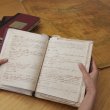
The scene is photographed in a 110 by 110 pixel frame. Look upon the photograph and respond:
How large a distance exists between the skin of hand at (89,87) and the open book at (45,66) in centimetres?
3

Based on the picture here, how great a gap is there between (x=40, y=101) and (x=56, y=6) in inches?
30.6

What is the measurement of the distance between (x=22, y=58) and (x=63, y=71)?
6.8 inches

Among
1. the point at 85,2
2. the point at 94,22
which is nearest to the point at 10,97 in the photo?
the point at 94,22

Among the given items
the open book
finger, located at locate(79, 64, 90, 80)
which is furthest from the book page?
finger, located at locate(79, 64, 90, 80)

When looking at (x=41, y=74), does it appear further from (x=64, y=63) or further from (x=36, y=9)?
(x=36, y=9)

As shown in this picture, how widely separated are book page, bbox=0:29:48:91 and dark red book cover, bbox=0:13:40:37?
0.18m

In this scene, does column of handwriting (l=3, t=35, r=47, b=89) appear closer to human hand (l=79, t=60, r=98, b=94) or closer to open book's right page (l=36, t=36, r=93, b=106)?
open book's right page (l=36, t=36, r=93, b=106)

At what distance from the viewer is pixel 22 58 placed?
0.97 meters

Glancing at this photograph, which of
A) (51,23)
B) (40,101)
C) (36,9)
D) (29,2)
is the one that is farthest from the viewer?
(29,2)

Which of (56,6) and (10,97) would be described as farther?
(56,6)

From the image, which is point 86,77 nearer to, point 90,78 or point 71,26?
point 90,78

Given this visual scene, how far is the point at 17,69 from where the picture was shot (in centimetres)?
95

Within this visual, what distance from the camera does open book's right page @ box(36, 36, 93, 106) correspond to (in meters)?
0.88

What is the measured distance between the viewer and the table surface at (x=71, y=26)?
89cm
